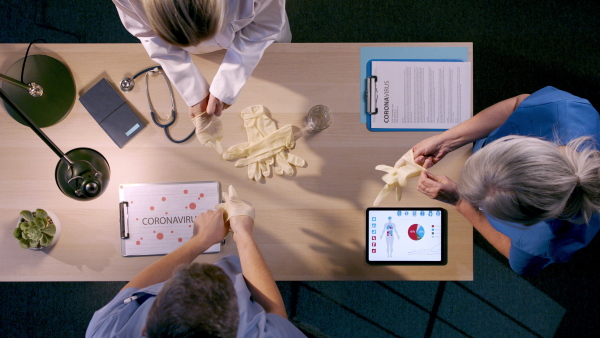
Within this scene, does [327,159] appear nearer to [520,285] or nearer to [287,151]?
[287,151]

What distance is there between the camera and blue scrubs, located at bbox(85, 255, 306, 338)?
3.20ft

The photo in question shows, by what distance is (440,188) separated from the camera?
1129mm

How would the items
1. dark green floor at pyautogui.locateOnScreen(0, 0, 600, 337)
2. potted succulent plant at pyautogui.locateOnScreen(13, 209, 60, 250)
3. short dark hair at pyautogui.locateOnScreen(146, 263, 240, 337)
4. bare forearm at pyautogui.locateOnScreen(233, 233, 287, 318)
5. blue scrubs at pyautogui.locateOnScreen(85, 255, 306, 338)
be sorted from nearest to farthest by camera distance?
short dark hair at pyautogui.locateOnScreen(146, 263, 240, 337) < blue scrubs at pyautogui.locateOnScreen(85, 255, 306, 338) < bare forearm at pyautogui.locateOnScreen(233, 233, 287, 318) < potted succulent plant at pyautogui.locateOnScreen(13, 209, 60, 250) < dark green floor at pyautogui.locateOnScreen(0, 0, 600, 337)

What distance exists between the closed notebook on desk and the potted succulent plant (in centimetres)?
23

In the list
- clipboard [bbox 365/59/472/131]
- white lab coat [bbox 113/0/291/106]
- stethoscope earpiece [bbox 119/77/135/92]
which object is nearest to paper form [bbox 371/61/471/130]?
clipboard [bbox 365/59/472/131]

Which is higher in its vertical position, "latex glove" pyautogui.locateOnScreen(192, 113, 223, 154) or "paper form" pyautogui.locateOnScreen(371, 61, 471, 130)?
"paper form" pyautogui.locateOnScreen(371, 61, 471, 130)

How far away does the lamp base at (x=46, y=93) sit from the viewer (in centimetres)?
126

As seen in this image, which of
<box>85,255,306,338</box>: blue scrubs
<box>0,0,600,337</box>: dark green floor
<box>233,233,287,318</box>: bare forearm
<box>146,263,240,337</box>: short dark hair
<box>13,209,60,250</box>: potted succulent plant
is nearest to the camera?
<box>146,263,240,337</box>: short dark hair

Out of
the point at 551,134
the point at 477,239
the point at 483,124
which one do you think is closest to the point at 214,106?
the point at 483,124

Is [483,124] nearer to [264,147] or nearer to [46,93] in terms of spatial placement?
[264,147]

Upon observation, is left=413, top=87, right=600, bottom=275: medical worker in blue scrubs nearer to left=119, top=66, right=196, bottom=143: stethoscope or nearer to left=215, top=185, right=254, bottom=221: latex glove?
left=215, top=185, right=254, bottom=221: latex glove

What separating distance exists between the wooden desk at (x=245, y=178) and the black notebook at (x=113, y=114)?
0.10ft

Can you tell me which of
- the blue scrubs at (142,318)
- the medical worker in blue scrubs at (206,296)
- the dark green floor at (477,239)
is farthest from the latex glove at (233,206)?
the dark green floor at (477,239)

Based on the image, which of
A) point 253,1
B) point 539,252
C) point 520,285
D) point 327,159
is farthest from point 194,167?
point 520,285
